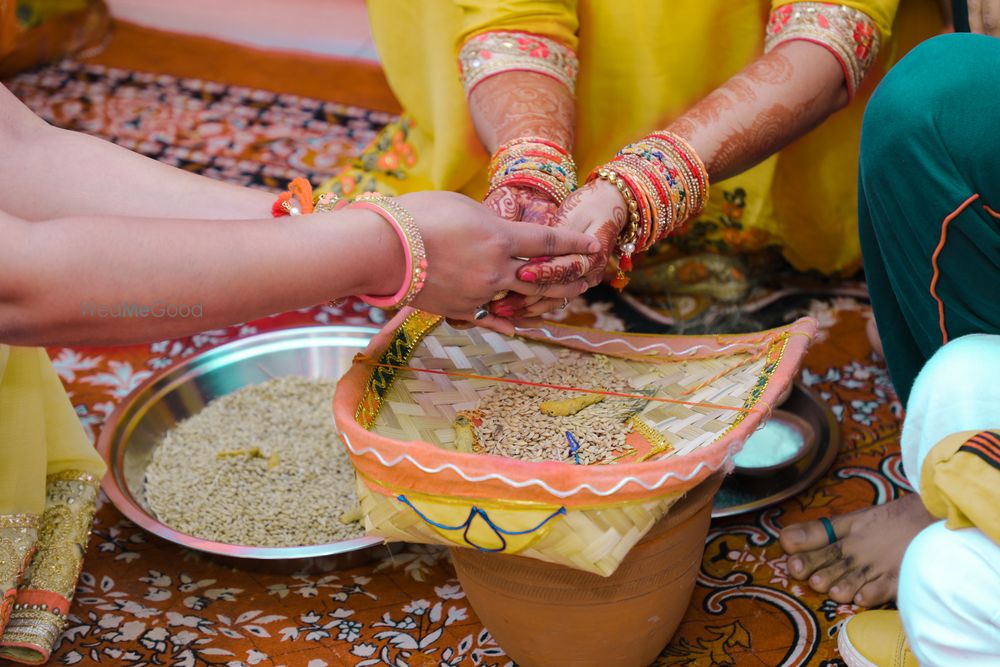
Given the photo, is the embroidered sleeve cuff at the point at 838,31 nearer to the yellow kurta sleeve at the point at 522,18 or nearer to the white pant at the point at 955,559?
the yellow kurta sleeve at the point at 522,18

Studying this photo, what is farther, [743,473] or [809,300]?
[809,300]

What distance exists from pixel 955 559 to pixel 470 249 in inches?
25.5

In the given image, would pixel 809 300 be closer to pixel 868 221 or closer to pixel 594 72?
pixel 594 72

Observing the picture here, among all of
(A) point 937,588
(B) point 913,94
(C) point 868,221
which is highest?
(B) point 913,94

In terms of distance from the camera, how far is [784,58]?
68.7 inches

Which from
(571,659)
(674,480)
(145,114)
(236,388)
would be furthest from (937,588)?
(145,114)

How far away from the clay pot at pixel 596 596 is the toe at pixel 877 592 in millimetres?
300

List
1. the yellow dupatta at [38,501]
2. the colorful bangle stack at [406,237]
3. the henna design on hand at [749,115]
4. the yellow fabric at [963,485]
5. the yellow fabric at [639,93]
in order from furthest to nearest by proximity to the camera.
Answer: the yellow fabric at [639,93] → the henna design on hand at [749,115] → the yellow dupatta at [38,501] → the colorful bangle stack at [406,237] → the yellow fabric at [963,485]

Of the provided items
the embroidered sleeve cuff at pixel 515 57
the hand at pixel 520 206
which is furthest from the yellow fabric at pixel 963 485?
the embroidered sleeve cuff at pixel 515 57

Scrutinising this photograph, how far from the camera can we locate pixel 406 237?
1.25 meters

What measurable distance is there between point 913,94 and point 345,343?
3.86ft

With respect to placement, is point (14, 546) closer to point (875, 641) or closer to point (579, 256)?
point (579, 256)

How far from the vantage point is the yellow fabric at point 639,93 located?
2004mm

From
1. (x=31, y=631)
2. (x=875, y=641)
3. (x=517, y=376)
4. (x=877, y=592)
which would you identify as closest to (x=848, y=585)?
(x=877, y=592)
